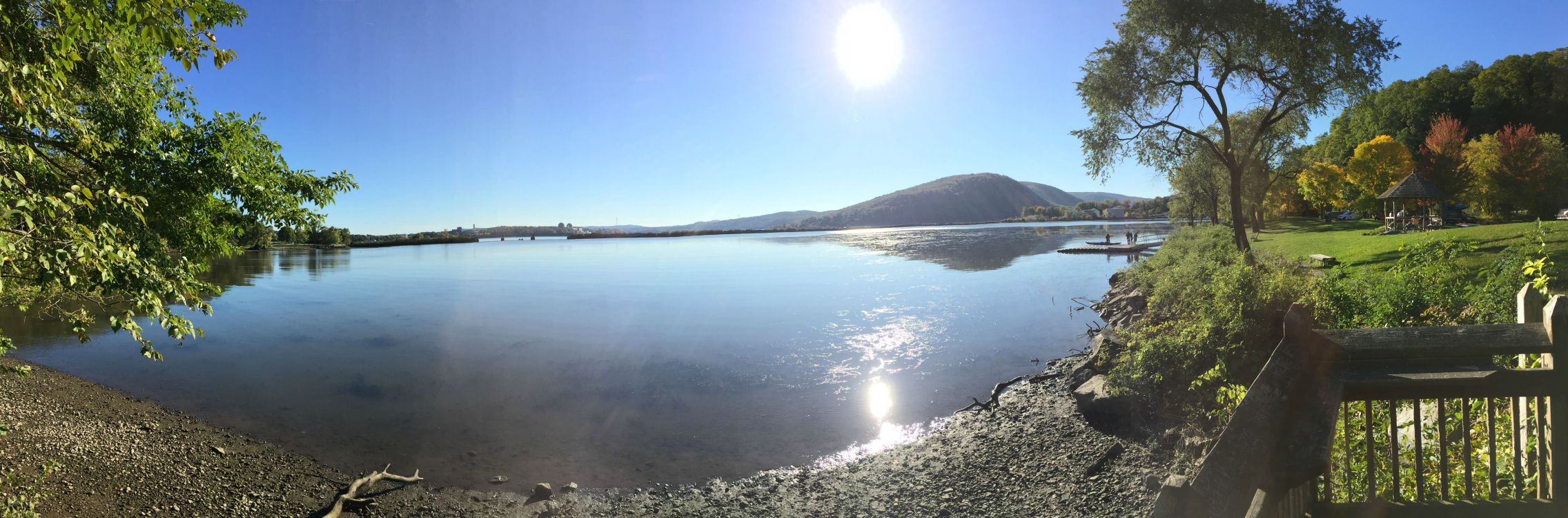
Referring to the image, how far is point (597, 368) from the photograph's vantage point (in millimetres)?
19844

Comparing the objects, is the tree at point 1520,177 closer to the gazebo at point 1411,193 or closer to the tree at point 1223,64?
the gazebo at point 1411,193

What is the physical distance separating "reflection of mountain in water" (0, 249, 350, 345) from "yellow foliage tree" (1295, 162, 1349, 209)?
75401 millimetres

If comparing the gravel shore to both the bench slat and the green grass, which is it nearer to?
the bench slat

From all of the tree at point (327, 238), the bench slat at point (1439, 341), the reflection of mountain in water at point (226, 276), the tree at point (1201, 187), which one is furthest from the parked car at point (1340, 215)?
the tree at point (327, 238)

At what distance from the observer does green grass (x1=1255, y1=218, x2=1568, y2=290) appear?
12789mm

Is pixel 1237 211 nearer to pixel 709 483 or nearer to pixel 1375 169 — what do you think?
pixel 709 483

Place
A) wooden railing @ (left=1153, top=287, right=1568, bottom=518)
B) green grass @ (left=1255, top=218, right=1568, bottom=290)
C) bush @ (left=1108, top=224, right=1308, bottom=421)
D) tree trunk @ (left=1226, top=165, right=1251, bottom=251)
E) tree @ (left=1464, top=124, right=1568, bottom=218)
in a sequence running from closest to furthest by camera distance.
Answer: wooden railing @ (left=1153, top=287, right=1568, bottom=518) → bush @ (left=1108, top=224, right=1308, bottom=421) → green grass @ (left=1255, top=218, right=1568, bottom=290) → tree trunk @ (left=1226, top=165, right=1251, bottom=251) → tree @ (left=1464, top=124, right=1568, bottom=218)

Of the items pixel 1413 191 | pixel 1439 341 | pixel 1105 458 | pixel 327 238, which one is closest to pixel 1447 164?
pixel 1413 191

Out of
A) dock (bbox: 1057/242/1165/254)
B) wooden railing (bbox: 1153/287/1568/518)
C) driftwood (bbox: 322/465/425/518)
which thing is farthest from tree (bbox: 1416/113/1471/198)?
A: driftwood (bbox: 322/465/425/518)

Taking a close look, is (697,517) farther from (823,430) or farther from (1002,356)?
(1002,356)

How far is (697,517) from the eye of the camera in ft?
29.9

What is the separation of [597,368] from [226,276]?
63.5 metres

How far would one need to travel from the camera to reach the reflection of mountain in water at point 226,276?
2488 cm

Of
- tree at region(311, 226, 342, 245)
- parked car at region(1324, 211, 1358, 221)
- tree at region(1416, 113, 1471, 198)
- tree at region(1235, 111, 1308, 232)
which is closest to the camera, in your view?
tree at region(1235, 111, 1308, 232)
